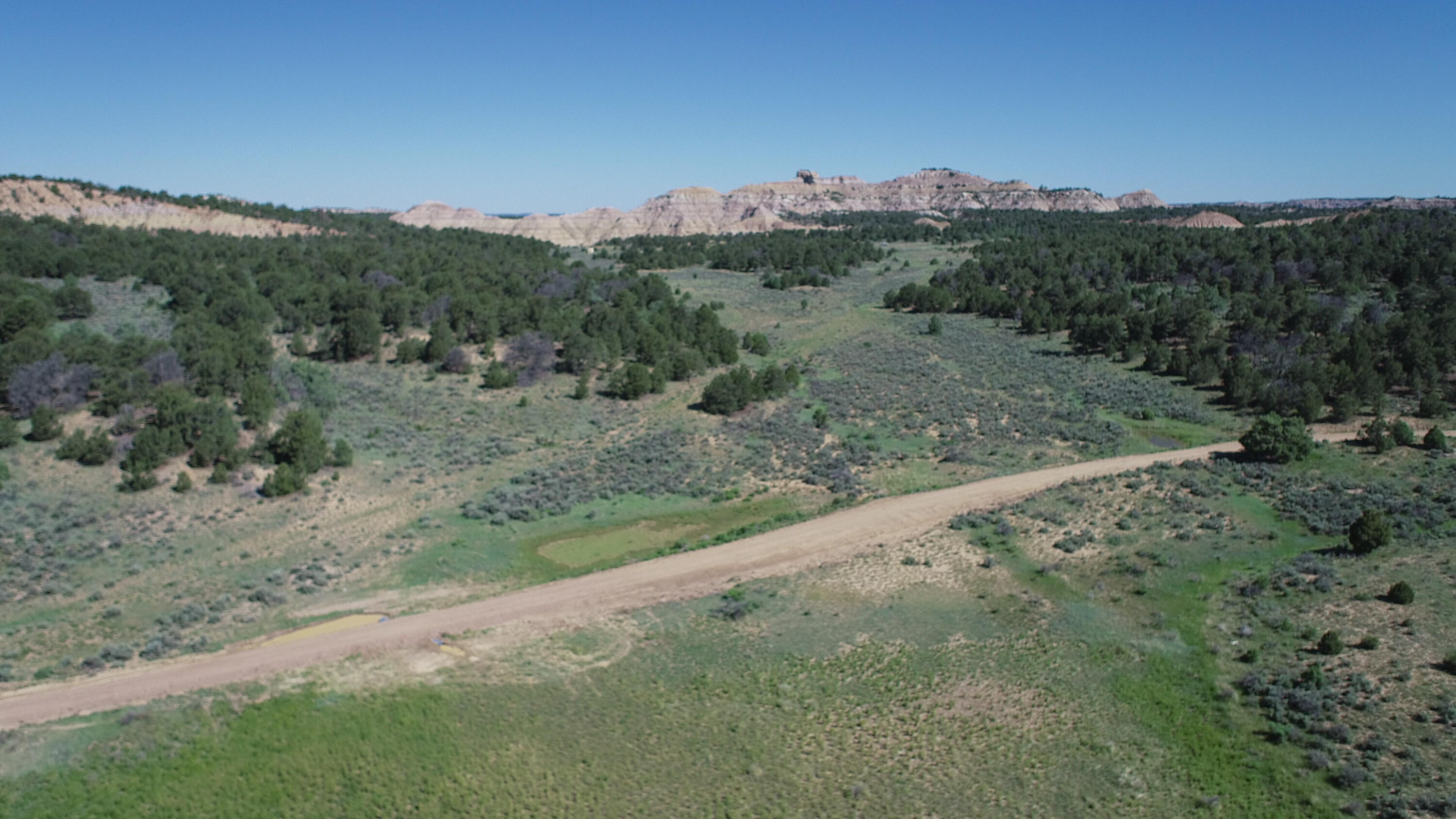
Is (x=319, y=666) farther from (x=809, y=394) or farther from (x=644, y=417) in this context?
(x=809, y=394)

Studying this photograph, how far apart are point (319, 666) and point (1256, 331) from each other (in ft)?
210

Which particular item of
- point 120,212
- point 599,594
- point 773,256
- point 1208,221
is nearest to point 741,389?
point 599,594

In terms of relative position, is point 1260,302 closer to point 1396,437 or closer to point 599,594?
point 1396,437

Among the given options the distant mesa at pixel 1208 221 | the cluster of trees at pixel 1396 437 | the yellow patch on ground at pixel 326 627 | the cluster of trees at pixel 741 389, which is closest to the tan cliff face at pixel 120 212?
the cluster of trees at pixel 741 389

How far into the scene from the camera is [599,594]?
30.6 meters

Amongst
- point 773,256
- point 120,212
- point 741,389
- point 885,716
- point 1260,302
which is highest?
point 120,212

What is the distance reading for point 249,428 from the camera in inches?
1693

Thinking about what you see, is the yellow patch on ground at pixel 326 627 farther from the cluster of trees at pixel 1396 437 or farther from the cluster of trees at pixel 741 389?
the cluster of trees at pixel 1396 437

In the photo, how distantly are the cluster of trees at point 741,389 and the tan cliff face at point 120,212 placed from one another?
7294 cm

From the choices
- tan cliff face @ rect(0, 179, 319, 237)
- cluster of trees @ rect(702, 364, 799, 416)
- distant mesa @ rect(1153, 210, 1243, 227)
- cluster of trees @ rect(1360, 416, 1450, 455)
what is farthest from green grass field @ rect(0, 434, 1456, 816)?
distant mesa @ rect(1153, 210, 1243, 227)

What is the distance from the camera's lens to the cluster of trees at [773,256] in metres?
107

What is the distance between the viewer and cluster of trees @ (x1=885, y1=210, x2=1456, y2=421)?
2094 inches

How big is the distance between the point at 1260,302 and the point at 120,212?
120822mm

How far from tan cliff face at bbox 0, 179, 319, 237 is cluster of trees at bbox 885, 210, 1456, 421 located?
7923 cm
